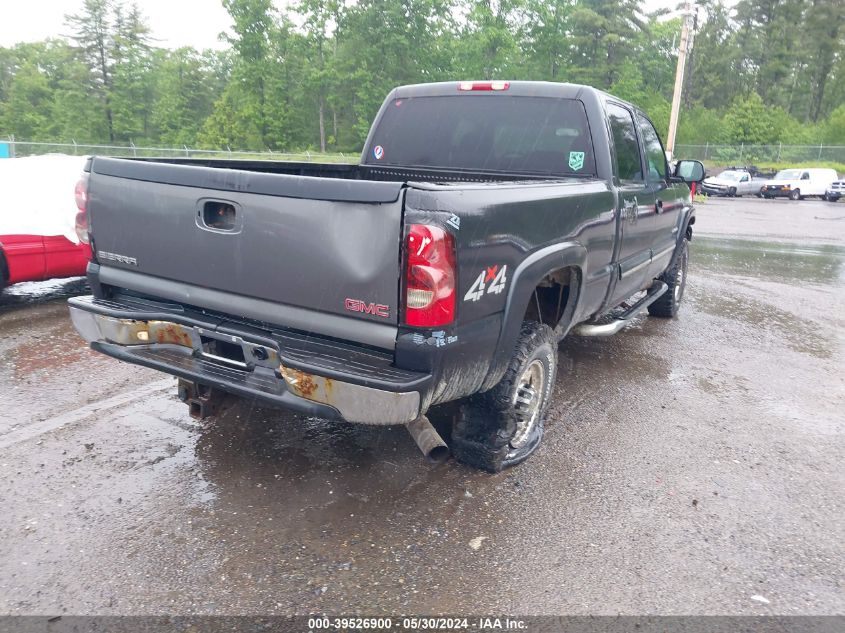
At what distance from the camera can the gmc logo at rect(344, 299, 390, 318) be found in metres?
2.70

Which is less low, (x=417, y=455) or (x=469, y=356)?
(x=469, y=356)

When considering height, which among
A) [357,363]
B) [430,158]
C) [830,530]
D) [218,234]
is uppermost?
[430,158]

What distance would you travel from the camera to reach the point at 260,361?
296 cm

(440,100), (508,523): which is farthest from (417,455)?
(440,100)

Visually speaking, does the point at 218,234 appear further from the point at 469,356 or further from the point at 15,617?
the point at 15,617

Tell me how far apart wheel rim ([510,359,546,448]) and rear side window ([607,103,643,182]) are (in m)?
1.64

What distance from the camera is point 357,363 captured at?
9.10ft

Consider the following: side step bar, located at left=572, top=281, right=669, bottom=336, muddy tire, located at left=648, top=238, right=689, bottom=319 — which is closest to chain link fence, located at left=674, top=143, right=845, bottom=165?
muddy tire, located at left=648, top=238, right=689, bottom=319

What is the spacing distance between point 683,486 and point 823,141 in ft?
187

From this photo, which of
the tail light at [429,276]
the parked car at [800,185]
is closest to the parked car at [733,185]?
the parked car at [800,185]

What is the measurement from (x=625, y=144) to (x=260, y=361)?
A: 329 centimetres

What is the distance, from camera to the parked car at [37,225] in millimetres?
6320

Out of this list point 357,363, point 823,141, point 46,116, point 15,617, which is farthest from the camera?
point 46,116

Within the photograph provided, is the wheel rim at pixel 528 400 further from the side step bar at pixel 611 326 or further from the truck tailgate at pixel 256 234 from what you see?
the truck tailgate at pixel 256 234
